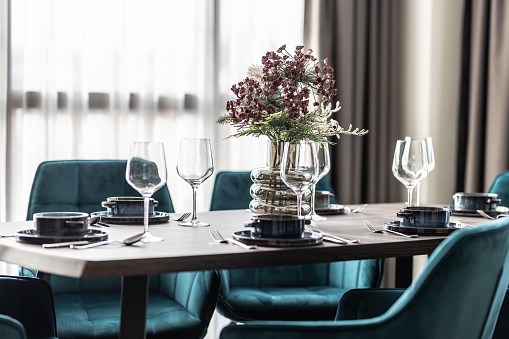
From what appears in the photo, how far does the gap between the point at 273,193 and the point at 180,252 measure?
627mm

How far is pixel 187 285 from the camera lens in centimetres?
208

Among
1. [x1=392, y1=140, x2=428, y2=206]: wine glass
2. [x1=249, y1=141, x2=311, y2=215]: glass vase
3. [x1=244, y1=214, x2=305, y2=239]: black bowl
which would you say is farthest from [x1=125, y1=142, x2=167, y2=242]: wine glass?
[x1=392, y1=140, x2=428, y2=206]: wine glass

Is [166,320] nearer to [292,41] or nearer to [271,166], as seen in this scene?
[271,166]

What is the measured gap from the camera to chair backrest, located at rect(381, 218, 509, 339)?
3.85 ft

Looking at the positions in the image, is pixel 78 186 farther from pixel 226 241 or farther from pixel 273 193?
pixel 226 241

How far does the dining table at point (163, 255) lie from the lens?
1.24 meters

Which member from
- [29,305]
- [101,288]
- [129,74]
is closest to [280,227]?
[29,305]

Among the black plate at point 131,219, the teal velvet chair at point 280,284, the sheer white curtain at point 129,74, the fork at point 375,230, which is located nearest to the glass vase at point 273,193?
the fork at point 375,230

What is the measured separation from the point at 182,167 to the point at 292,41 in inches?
78.3

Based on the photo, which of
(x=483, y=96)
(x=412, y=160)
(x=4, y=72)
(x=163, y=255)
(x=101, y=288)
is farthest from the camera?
(x=483, y=96)

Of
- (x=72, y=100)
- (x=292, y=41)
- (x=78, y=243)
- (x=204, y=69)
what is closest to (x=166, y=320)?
(x=78, y=243)

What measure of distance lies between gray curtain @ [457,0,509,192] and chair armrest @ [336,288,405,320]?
186 centimetres

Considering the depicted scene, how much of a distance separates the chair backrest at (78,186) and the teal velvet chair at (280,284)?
0.33m

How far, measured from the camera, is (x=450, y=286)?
1.19 m
